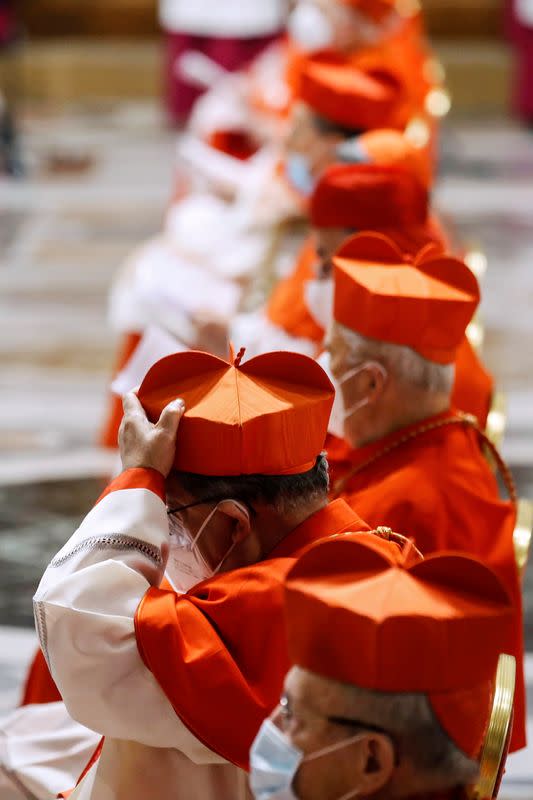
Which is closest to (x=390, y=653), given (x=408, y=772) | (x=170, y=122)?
(x=408, y=772)

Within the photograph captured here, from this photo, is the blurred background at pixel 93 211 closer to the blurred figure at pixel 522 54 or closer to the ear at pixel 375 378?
the blurred figure at pixel 522 54

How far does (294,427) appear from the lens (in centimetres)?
204

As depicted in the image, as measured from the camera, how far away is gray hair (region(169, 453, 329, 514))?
205 centimetres

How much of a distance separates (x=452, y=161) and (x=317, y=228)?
607cm

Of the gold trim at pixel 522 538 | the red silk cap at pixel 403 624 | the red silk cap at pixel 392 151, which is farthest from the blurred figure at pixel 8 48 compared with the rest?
the red silk cap at pixel 403 624

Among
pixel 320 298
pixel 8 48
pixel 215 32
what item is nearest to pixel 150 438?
pixel 320 298

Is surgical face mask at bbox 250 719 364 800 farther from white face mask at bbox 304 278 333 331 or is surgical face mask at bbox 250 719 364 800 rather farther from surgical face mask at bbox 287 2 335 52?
surgical face mask at bbox 287 2 335 52

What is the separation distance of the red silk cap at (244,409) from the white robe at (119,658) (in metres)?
0.12

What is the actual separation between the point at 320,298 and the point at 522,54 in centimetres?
744

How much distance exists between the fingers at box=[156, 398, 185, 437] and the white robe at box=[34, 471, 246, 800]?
101 millimetres

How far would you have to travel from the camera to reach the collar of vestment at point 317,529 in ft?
6.77

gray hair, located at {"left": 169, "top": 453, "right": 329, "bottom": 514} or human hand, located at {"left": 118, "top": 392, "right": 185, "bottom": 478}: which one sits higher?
human hand, located at {"left": 118, "top": 392, "right": 185, "bottom": 478}

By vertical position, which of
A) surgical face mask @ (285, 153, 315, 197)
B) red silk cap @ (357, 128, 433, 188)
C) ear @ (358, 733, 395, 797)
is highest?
ear @ (358, 733, 395, 797)

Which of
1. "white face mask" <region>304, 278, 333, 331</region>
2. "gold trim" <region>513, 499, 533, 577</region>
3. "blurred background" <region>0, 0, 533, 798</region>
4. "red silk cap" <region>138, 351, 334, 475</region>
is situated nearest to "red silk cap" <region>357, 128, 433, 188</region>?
"blurred background" <region>0, 0, 533, 798</region>
